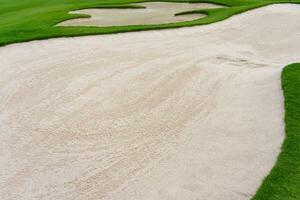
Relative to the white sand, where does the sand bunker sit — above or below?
above

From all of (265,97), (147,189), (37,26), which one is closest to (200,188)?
(147,189)

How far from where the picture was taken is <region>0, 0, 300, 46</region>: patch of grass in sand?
13.7m

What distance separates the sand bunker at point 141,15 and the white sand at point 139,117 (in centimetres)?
301

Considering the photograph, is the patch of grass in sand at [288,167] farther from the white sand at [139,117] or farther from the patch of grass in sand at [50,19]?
the patch of grass in sand at [50,19]

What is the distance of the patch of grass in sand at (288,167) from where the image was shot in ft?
18.7

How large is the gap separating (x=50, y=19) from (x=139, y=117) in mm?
9211

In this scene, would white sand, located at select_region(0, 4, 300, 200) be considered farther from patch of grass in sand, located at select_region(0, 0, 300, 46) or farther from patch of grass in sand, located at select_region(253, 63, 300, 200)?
patch of grass in sand, located at select_region(0, 0, 300, 46)

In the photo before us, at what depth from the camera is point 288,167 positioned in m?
6.27

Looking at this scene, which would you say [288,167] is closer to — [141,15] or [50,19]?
[50,19]

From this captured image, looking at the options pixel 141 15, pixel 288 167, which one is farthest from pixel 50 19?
pixel 288 167

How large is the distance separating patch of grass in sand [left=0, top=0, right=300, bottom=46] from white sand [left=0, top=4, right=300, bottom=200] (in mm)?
719

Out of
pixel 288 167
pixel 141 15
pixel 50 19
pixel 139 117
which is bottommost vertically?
pixel 288 167

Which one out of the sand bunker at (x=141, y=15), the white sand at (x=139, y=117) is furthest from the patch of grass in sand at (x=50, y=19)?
the white sand at (x=139, y=117)

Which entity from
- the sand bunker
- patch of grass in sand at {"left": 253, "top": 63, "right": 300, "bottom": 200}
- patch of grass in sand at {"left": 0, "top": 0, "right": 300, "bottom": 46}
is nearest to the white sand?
patch of grass in sand at {"left": 253, "top": 63, "right": 300, "bottom": 200}
